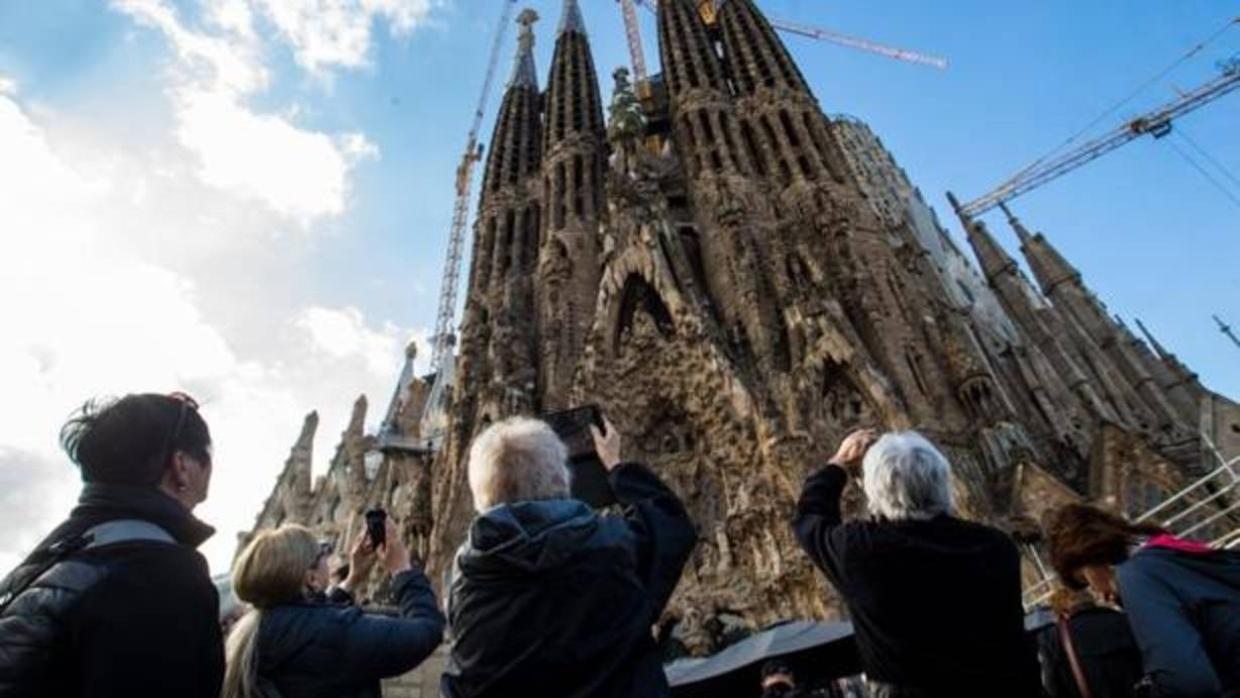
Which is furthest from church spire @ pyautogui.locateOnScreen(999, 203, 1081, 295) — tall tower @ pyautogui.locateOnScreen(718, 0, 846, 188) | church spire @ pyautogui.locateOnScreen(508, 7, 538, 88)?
church spire @ pyautogui.locateOnScreen(508, 7, 538, 88)

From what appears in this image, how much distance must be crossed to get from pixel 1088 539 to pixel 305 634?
233 cm

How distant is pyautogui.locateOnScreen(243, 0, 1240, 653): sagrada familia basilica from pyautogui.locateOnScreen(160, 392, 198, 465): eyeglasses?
11.0 metres

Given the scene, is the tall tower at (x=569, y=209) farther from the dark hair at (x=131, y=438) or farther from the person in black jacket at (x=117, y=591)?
the person in black jacket at (x=117, y=591)

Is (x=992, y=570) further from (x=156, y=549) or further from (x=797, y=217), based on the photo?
(x=797, y=217)

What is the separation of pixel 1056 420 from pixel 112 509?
17942mm

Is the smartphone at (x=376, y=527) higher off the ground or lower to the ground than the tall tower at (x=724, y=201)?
lower

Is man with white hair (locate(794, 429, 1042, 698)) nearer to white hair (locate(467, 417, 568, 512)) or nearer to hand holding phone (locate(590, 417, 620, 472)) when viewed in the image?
hand holding phone (locate(590, 417, 620, 472))

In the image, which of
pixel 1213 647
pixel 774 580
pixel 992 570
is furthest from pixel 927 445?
pixel 774 580

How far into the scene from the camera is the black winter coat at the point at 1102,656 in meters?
2.13

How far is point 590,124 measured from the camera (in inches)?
1030

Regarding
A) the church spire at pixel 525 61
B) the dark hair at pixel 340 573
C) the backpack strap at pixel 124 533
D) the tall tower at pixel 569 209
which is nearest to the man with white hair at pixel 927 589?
the backpack strap at pixel 124 533

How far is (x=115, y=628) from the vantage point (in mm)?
1357

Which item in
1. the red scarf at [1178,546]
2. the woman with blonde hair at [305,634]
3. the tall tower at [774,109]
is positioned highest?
the tall tower at [774,109]

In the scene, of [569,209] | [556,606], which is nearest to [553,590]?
[556,606]
